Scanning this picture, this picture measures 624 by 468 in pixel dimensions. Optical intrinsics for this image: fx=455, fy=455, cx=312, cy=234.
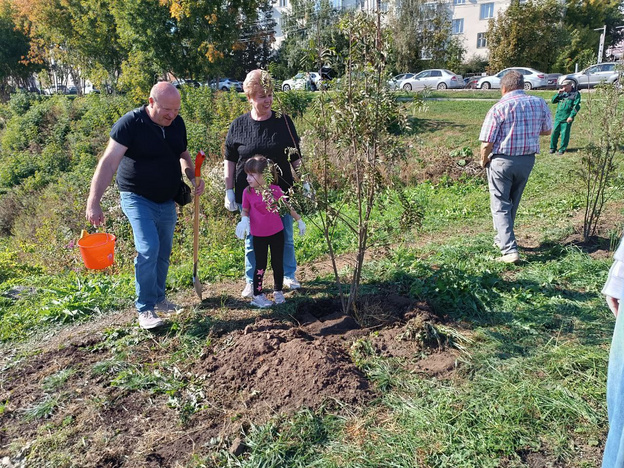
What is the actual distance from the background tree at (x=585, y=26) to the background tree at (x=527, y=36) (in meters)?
0.72

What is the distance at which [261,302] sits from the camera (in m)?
4.08

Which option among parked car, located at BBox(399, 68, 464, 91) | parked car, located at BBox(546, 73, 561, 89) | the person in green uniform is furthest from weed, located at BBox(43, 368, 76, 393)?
parked car, located at BBox(546, 73, 561, 89)

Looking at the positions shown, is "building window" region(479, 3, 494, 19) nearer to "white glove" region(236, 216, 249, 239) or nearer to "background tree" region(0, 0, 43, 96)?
"background tree" region(0, 0, 43, 96)

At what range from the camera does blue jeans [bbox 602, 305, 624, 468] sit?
1556 millimetres

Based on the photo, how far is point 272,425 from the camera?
2604 mm

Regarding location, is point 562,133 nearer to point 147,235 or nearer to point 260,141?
point 260,141

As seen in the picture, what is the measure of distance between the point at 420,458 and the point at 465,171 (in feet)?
25.2

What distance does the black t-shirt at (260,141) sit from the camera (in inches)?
152

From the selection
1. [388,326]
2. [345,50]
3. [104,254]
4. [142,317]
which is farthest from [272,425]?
[345,50]

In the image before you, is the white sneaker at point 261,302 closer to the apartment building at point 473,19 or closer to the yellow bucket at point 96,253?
the yellow bucket at point 96,253

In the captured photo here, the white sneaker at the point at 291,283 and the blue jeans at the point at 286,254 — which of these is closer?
the blue jeans at the point at 286,254

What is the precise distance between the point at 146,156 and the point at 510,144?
3.37m

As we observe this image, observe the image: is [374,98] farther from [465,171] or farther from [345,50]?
[465,171]

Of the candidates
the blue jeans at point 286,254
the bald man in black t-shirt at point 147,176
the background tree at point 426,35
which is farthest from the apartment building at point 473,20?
the bald man in black t-shirt at point 147,176
